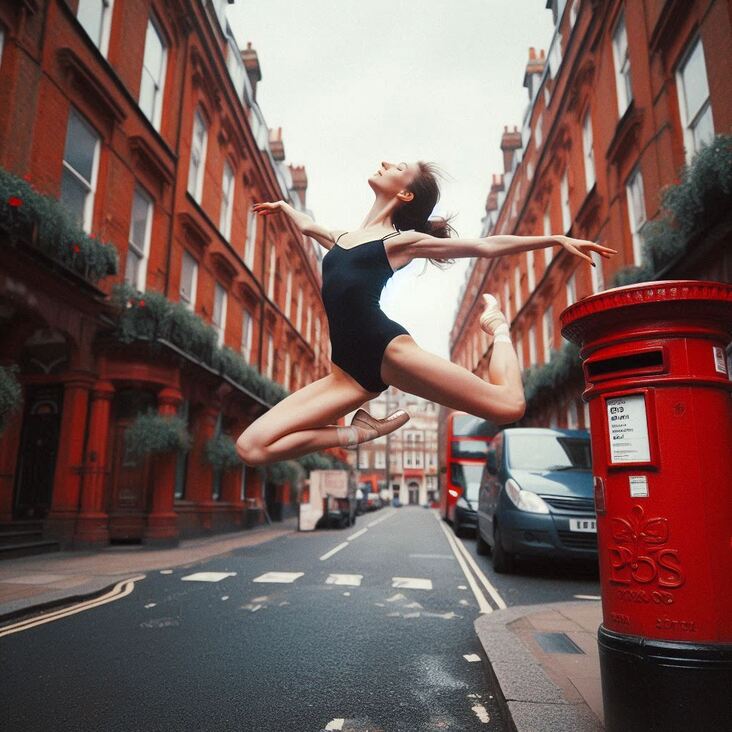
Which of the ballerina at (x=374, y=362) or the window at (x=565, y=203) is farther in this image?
the window at (x=565, y=203)

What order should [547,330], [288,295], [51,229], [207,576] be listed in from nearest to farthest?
1. [207,576]
2. [51,229]
3. [547,330]
4. [288,295]

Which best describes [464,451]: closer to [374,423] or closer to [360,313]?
[374,423]

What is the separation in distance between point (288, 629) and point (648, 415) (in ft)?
13.3

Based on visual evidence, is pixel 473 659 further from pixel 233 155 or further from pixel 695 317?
pixel 233 155

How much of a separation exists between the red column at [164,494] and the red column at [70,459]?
1828mm

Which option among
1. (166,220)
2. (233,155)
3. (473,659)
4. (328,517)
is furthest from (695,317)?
(233,155)

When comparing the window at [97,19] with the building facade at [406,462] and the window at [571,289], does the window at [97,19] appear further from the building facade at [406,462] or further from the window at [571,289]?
the building facade at [406,462]

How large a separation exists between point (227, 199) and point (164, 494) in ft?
39.7

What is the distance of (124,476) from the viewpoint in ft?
47.2

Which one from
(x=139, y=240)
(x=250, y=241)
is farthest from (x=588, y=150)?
(x=139, y=240)

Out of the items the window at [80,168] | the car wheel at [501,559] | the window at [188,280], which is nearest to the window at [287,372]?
the window at [188,280]

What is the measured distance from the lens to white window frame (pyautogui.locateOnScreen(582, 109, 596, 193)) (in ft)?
63.7

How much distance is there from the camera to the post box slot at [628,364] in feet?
9.78

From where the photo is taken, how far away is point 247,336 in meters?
24.6
